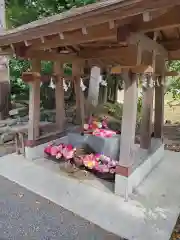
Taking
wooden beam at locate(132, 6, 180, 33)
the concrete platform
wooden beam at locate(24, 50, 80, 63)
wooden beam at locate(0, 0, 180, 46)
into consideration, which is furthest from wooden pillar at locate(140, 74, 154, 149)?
wooden beam at locate(0, 0, 180, 46)

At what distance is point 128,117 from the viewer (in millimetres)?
2908

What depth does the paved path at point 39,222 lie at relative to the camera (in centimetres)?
235

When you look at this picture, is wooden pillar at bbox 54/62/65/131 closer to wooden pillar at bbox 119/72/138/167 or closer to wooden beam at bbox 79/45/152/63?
wooden beam at bbox 79/45/152/63

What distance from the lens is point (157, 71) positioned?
156 inches

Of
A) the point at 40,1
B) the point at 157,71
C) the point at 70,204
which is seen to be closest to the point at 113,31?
the point at 157,71

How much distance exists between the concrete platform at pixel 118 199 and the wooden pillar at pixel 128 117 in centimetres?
55

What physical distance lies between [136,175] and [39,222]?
1.51 metres

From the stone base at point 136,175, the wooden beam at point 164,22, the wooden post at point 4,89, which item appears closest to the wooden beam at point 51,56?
the wooden beam at point 164,22

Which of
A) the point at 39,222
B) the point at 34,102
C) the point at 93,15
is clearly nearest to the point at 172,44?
the point at 93,15

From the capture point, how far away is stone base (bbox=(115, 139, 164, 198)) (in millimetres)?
3014

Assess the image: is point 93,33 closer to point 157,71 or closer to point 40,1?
point 157,71

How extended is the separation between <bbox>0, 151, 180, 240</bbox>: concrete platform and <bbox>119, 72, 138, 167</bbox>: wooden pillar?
0.55 meters

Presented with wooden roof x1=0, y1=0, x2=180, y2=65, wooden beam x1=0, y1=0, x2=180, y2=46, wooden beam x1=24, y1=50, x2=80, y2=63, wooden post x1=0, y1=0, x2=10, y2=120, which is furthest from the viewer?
wooden post x1=0, y1=0, x2=10, y2=120

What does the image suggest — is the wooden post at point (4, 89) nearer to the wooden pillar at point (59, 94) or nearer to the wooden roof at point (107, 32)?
the wooden pillar at point (59, 94)
